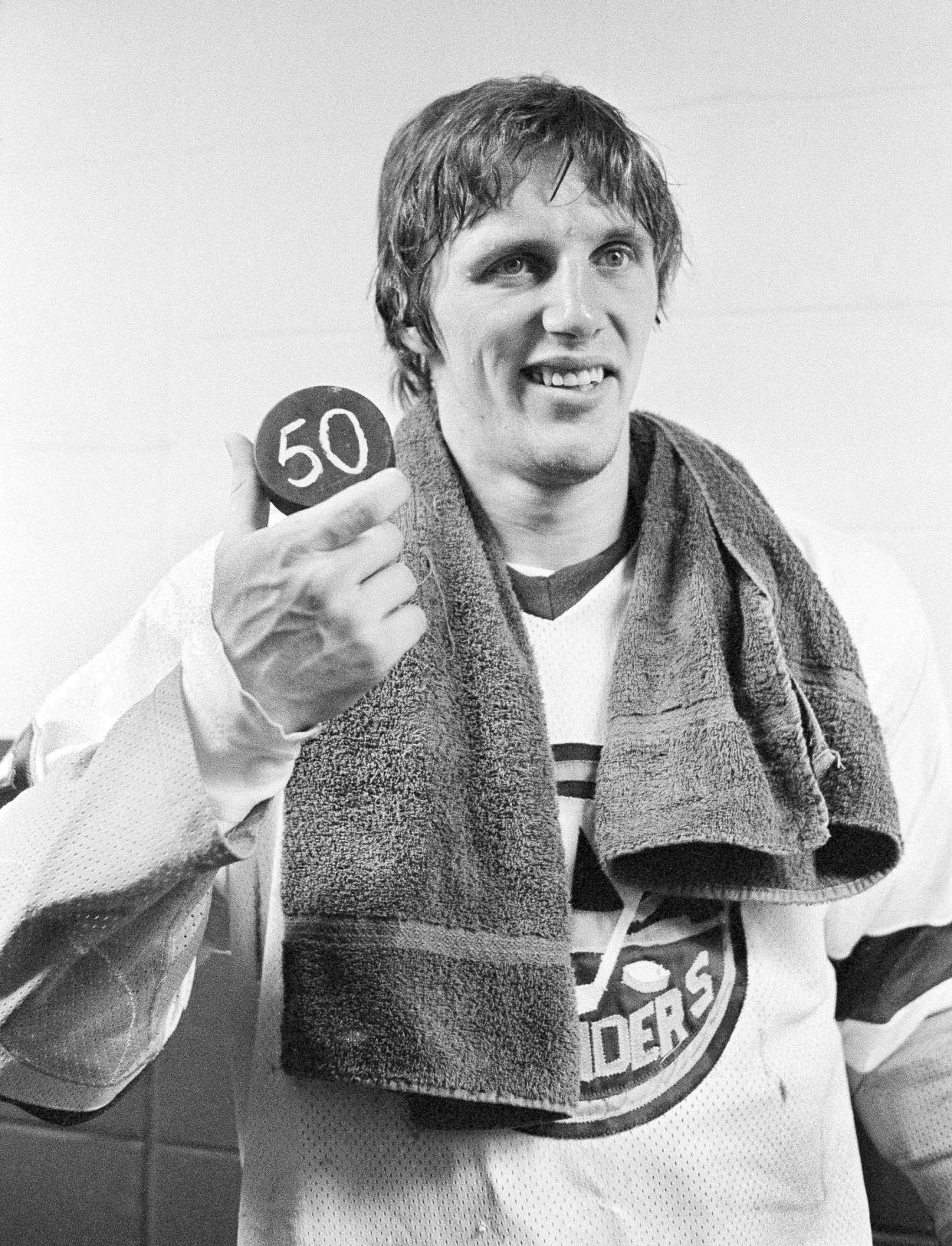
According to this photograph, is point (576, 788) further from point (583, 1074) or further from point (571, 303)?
point (571, 303)

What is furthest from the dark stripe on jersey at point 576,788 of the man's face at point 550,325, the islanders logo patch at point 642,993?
the man's face at point 550,325

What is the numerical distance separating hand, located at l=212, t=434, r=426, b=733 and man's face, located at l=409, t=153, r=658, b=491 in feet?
1.02

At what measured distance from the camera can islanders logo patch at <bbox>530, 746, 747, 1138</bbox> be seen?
939 mm

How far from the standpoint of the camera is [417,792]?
0.92 metres

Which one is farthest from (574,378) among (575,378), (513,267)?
(513,267)

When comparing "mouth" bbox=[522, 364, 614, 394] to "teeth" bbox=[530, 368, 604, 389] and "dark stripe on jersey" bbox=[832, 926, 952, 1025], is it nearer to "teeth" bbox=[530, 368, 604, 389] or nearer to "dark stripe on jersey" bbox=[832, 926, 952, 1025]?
"teeth" bbox=[530, 368, 604, 389]

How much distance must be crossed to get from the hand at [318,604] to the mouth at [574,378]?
317 millimetres

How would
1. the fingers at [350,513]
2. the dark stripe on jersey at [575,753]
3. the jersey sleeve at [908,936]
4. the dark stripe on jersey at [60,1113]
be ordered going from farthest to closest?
1. the jersey sleeve at [908,936]
2. the dark stripe on jersey at [575,753]
3. the dark stripe on jersey at [60,1113]
4. the fingers at [350,513]

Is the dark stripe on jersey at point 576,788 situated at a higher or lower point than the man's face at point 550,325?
lower

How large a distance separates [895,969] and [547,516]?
0.52 m

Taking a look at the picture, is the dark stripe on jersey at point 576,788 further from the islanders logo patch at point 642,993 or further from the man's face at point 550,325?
the man's face at point 550,325

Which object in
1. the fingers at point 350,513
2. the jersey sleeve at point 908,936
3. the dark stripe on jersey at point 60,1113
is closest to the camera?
the fingers at point 350,513

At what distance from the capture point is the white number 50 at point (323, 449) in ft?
2.56

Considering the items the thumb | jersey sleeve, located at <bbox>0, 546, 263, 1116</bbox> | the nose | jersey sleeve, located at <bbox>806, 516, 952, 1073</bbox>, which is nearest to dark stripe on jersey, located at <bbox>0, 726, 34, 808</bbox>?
jersey sleeve, located at <bbox>0, 546, 263, 1116</bbox>
